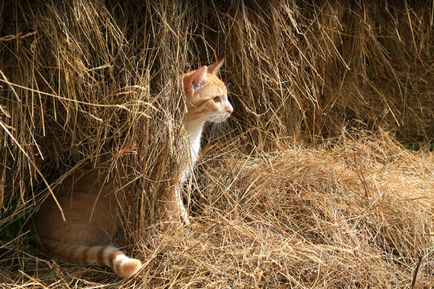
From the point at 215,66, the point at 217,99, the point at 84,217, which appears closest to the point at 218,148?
the point at 217,99

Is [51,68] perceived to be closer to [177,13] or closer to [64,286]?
[177,13]

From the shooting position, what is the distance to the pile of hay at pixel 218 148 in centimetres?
208

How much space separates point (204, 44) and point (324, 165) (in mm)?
809

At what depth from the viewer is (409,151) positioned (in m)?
3.08

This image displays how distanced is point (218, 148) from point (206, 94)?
1.37 ft

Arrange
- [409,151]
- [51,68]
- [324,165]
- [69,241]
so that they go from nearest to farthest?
[51,68]
[69,241]
[324,165]
[409,151]

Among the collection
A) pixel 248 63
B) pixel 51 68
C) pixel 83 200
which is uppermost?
pixel 51 68

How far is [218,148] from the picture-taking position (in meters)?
2.85

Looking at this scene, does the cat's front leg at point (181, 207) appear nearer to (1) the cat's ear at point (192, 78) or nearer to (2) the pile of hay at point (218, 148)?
(2) the pile of hay at point (218, 148)

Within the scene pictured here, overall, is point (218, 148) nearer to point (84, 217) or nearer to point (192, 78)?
point (192, 78)

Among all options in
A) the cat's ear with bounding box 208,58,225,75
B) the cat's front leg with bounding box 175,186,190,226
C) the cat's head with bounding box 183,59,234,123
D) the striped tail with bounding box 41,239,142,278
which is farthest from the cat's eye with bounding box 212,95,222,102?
the striped tail with bounding box 41,239,142,278

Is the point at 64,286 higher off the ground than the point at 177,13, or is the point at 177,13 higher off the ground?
the point at 177,13

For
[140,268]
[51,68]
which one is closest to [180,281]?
[140,268]

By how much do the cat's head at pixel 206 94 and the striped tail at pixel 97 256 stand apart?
0.68m
